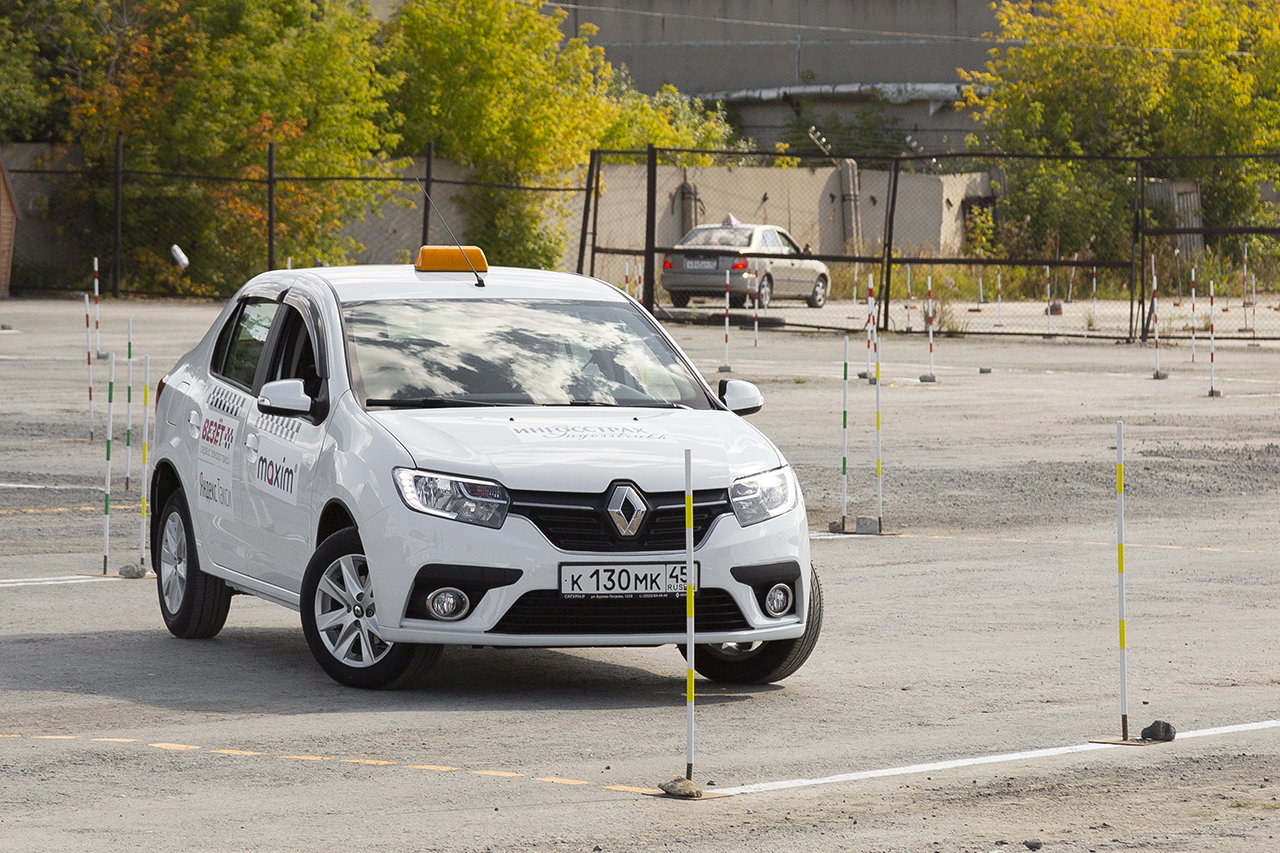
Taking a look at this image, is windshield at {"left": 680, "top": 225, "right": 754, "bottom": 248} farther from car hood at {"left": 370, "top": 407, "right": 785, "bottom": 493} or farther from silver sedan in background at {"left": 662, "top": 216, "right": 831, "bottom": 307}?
car hood at {"left": 370, "top": 407, "right": 785, "bottom": 493}

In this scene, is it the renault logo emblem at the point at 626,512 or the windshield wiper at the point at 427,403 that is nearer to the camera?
the renault logo emblem at the point at 626,512

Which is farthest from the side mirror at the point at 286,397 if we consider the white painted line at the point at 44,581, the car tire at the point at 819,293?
the car tire at the point at 819,293

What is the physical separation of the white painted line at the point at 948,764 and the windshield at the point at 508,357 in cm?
233

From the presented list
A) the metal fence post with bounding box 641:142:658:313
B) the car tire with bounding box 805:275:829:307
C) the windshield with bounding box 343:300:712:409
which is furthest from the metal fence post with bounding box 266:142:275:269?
the windshield with bounding box 343:300:712:409

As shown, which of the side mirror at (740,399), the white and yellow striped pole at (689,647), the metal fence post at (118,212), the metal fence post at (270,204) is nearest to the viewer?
the white and yellow striped pole at (689,647)

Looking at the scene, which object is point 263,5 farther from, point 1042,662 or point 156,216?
point 1042,662

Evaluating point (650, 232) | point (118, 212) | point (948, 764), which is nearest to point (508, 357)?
point (948, 764)

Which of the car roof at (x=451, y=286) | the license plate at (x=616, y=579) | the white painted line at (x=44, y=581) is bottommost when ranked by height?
the white painted line at (x=44, y=581)

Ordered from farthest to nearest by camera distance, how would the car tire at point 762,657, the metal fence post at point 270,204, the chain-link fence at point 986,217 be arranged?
the chain-link fence at point 986,217
the metal fence post at point 270,204
the car tire at point 762,657

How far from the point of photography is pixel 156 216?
39688 millimetres

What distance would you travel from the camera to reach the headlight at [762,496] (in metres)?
7.60

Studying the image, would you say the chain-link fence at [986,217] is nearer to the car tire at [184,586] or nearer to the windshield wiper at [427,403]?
the car tire at [184,586]

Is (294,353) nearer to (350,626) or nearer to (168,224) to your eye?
(350,626)

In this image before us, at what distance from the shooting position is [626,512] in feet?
24.1
